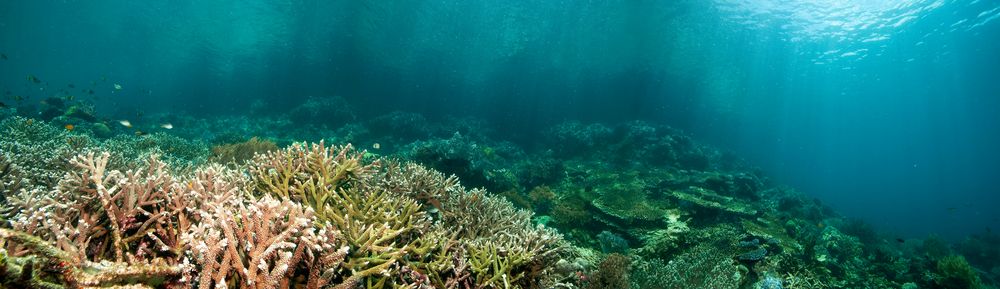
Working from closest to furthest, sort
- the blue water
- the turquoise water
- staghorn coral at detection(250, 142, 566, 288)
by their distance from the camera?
staghorn coral at detection(250, 142, 566, 288) → the turquoise water → the blue water

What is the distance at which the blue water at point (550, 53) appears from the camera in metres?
27.3

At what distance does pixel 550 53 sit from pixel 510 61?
4.77 metres

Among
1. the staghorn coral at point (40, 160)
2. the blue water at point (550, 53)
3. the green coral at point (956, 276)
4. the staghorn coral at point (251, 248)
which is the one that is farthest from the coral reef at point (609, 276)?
the blue water at point (550, 53)

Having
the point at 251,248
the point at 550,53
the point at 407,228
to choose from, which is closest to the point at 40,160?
the point at 251,248

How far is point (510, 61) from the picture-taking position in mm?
37188

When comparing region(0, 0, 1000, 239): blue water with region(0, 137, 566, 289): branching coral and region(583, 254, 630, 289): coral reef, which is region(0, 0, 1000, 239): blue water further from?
region(583, 254, 630, 289): coral reef

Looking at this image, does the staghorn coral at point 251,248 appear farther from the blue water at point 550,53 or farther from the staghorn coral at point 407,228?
the blue water at point 550,53

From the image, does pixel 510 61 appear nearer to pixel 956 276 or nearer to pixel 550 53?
pixel 550 53

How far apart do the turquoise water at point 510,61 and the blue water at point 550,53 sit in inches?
8.7

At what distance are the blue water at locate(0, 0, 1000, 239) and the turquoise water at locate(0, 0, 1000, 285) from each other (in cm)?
22

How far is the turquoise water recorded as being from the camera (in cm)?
2553

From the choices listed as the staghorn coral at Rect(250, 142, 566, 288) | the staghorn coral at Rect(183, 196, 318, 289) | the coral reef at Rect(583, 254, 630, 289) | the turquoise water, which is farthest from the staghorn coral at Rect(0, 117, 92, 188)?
the turquoise water

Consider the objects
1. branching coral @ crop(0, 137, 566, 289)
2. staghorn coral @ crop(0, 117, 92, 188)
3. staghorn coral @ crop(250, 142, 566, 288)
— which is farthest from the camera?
staghorn coral @ crop(0, 117, 92, 188)

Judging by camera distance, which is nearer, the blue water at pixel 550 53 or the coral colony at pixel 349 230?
the coral colony at pixel 349 230
